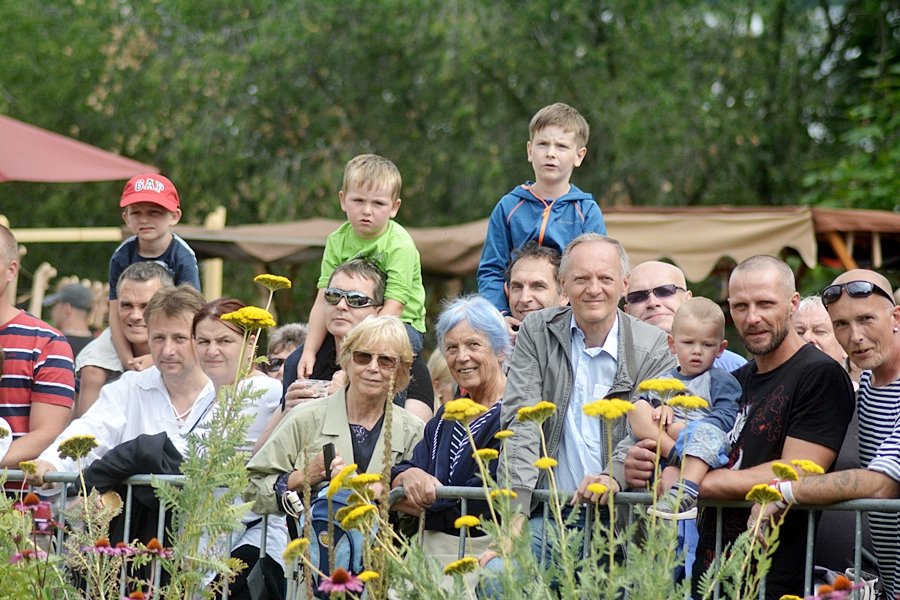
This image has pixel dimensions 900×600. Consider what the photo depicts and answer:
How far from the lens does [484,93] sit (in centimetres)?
1788

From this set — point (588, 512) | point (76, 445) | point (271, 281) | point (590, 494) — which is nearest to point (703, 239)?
point (588, 512)

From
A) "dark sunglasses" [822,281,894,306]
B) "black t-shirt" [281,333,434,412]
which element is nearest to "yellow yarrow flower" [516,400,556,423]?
"dark sunglasses" [822,281,894,306]

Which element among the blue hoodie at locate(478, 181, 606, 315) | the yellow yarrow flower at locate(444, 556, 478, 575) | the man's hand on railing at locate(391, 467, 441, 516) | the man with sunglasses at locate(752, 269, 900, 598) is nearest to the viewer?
the yellow yarrow flower at locate(444, 556, 478, 575)

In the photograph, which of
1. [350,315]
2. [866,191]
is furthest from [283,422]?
[866,191]

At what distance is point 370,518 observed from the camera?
149 inches

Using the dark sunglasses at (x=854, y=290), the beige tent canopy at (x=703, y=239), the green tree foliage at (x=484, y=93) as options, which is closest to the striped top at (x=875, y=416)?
the dark sunglasses at (x=854, y=290)

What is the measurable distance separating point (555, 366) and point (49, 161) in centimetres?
452

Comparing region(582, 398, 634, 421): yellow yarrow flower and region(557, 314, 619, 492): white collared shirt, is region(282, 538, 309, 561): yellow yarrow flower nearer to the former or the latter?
region(582, 398, 634, 421): yellow yarrow flower

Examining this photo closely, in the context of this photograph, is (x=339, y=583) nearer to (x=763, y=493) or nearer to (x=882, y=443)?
(x=763, y=493)

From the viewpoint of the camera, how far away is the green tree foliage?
17.2m

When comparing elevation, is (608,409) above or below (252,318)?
below

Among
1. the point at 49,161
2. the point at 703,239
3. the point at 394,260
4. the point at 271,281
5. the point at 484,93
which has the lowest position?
the point at 271,281

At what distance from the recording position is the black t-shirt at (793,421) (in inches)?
176

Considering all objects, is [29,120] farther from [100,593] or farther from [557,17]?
[100,593]
